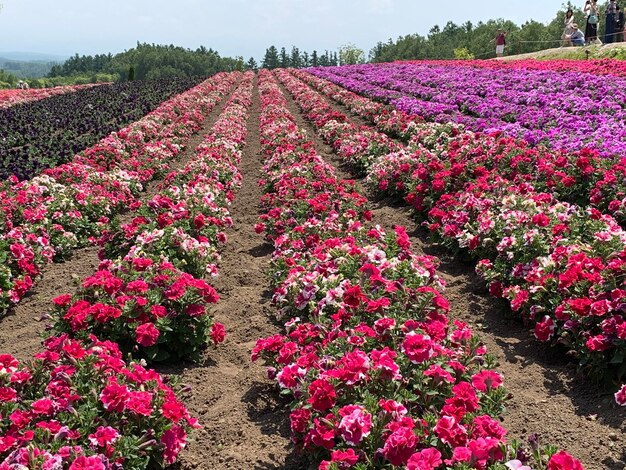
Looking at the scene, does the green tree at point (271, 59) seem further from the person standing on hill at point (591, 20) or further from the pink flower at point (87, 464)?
the pink flower at point (87, 464)

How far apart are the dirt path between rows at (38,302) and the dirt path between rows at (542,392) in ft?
12.1

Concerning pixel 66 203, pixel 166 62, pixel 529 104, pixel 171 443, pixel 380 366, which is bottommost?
pixel 171 443

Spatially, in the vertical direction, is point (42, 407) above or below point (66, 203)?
below

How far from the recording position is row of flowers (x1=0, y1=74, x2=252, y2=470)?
302 cm

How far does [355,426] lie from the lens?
2951 millimetres

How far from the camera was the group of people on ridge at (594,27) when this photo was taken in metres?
26.1

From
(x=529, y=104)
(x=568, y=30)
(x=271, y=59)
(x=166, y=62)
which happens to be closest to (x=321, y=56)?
(x=271, y=59)

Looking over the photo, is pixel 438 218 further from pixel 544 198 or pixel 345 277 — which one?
pixel 345 277

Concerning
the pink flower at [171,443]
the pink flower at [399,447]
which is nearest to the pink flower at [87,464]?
the pink flower at [171,443]

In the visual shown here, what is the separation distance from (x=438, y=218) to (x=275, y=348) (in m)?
3.83

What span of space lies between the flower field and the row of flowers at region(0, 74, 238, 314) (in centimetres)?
4

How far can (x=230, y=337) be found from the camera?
5.31 m

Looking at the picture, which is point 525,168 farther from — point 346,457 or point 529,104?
point 529,104

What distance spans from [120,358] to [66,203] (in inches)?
197
